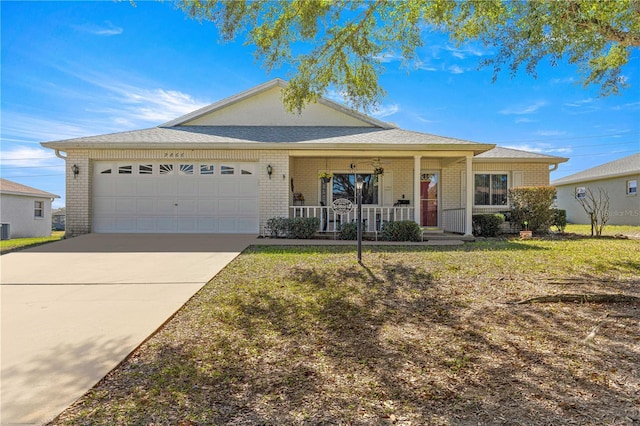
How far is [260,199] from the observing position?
11109 millimetres

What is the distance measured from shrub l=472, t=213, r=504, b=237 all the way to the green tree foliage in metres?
4.65

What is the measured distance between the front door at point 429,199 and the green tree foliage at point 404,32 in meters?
5.79

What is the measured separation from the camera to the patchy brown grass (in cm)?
216

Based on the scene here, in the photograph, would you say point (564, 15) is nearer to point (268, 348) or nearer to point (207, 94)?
point (268, 348)

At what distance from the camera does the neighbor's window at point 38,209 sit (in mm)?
21359

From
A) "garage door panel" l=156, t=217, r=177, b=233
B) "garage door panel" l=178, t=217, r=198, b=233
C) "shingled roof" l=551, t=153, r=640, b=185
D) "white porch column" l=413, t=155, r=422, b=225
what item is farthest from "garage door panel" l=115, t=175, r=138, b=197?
"shingled roof" l=551, t=153, r=640, b=185

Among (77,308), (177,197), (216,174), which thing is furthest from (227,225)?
(77,308)

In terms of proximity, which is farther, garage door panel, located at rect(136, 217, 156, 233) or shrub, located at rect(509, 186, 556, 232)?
garage door panel, located at rect(136, 217, 156, 233)

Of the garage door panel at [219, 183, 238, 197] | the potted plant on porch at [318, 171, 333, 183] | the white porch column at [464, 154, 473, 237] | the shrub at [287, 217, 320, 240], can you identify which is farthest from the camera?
the potted plant on porch at [318, 171, 333, 183]

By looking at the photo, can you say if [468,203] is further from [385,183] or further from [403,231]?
[385,183]

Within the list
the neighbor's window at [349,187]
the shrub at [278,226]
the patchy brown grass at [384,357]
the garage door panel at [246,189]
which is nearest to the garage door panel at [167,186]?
the garage door panel at [246,189]

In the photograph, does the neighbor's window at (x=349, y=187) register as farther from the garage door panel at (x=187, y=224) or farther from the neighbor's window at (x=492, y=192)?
the garage door panel at (x=187, y=224)

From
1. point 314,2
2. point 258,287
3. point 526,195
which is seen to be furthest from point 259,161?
point 526,195

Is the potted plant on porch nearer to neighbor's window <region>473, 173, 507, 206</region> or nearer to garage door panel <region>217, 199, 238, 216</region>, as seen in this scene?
garage door panel <region>217, 199, 238, 216</region>
